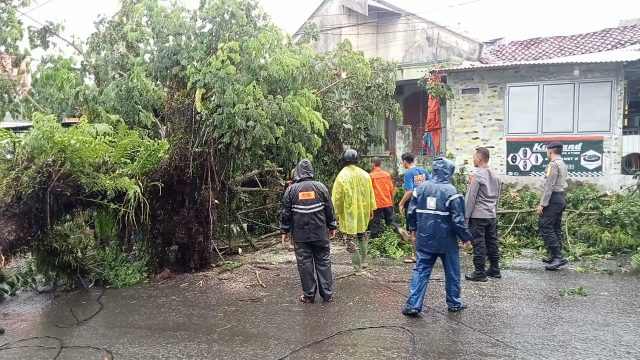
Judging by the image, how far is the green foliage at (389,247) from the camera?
842 centimetres

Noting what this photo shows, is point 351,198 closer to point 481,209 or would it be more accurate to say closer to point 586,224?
point 481,209

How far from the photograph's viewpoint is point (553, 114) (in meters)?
12.0

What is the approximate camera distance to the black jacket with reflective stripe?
6051 mm

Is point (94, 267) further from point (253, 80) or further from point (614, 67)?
point (614, 67)

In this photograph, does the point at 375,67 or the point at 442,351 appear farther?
the point at 375,67

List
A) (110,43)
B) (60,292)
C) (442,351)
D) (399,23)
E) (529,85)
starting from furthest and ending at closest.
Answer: (399,23) → (529,85) → (110,43) → (60,292) → (442,351)

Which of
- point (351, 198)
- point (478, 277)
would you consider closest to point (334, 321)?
point (351, 198)

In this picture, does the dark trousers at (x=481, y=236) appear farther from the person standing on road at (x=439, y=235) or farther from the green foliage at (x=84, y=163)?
the green foliage at (x=84, y=163)

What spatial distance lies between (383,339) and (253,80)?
13.3ft

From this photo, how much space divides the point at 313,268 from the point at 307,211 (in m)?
0.69

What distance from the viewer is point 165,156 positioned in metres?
7.02

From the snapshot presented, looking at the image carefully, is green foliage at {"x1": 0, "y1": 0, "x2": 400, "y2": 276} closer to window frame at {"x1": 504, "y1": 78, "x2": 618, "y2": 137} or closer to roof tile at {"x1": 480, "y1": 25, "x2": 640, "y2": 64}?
window frame at {"x1": 504, "y1": 78, "x2": 618, "y2": 137}

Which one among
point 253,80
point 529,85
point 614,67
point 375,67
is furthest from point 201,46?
point 614,67

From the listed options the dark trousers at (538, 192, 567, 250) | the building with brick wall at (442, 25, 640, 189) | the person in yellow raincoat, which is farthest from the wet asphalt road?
the building with brick wall at (442, 25, 640, 189)
